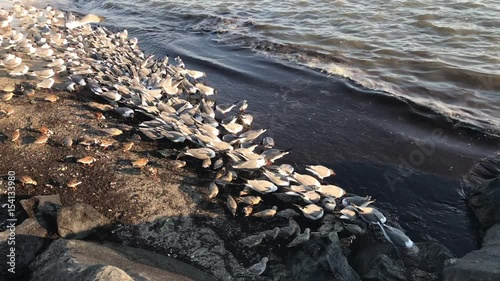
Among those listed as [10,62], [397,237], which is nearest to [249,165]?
[397,237]

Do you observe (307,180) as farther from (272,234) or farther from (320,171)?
(272,234)

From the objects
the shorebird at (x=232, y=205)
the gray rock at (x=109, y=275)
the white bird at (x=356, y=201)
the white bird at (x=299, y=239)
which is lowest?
the white bird at (x=299, y=239)

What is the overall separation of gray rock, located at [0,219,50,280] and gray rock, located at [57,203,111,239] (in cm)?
18

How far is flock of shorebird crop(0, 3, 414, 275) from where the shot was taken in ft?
14.3

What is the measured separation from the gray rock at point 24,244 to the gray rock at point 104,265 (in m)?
0.18

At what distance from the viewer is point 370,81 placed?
8.23 meters

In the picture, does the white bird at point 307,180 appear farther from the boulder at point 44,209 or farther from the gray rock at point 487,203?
the boulder at point 44,209

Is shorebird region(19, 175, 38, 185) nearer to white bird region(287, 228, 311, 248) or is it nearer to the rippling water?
white bird region(287, 228, 311, 248)

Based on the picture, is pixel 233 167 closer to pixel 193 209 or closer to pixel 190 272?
pixel 193 209

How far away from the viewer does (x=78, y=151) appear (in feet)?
16.4

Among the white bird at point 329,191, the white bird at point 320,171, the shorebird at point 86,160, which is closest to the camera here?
the white bird at point 329,191

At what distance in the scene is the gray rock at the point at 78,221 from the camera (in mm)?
3604

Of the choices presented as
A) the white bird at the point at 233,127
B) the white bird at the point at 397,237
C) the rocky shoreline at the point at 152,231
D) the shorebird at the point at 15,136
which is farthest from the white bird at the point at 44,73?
the white bird at the point at 397,237

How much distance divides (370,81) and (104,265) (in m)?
7.11
